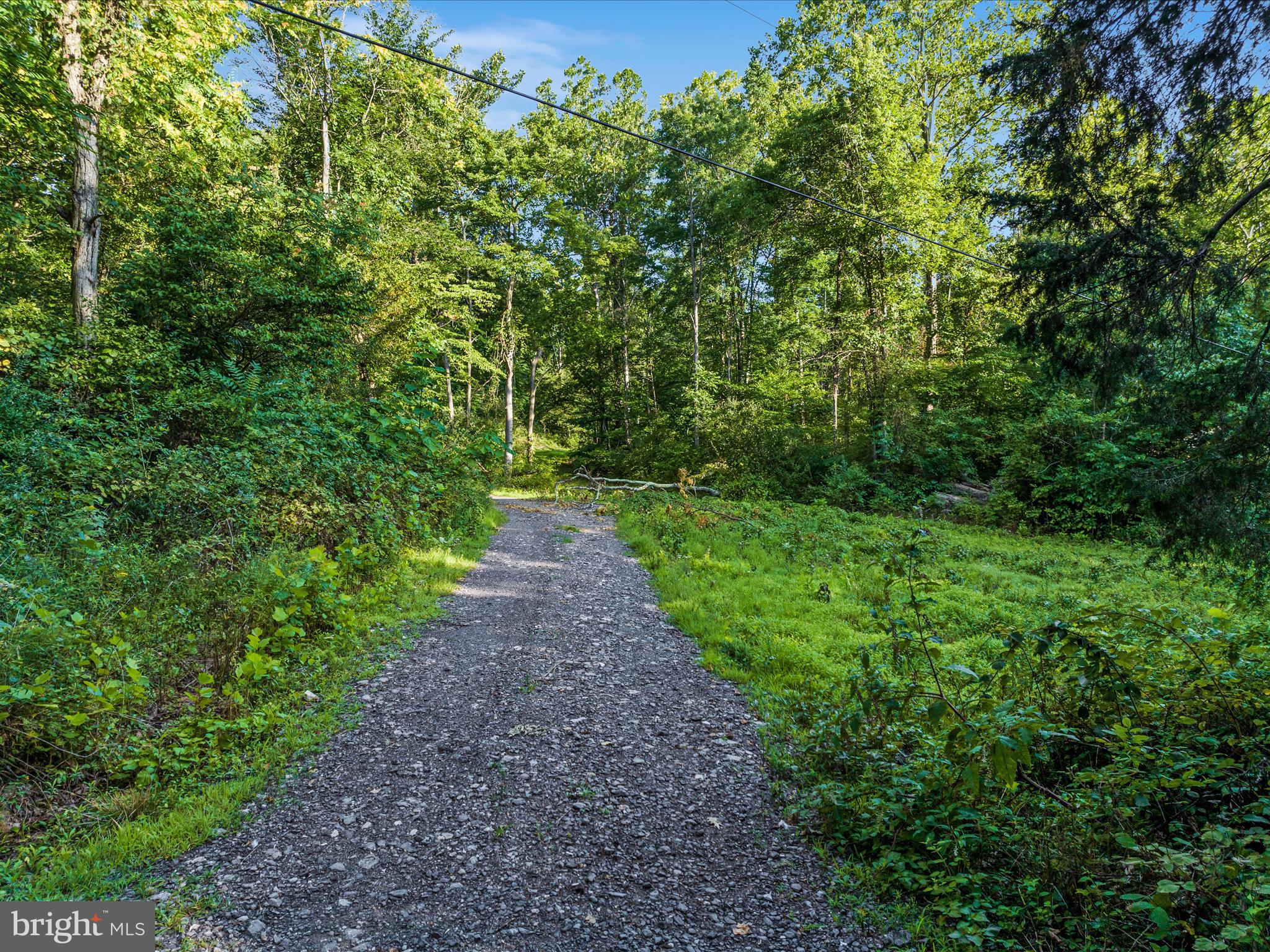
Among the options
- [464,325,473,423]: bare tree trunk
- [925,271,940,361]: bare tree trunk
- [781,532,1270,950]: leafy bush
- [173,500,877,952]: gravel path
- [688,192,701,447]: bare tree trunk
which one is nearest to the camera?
[781,532,1270,950]: leafy bush

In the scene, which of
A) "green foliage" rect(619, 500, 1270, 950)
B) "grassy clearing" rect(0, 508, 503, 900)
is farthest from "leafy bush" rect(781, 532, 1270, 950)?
"grassy clearing" rect(0, 508, 503, 900)

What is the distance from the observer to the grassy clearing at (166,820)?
252cm

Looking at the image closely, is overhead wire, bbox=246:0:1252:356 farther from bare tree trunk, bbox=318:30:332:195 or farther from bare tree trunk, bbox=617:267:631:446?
bare tree trunk, bbox=617:267:631:446

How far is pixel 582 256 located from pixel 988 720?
25.7 metres

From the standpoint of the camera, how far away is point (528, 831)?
10.3ft

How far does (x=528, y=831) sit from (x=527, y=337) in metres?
24.0

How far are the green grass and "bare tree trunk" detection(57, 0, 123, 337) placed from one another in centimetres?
992

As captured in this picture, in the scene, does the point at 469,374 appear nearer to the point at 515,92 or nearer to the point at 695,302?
the point at 695,302

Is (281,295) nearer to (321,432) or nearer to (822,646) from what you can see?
(321,432)

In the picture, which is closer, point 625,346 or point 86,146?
point 86,146

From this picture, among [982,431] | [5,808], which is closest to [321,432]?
[5,808]

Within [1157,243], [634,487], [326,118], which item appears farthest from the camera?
[634,487]

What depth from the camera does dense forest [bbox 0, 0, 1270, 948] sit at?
3.29m

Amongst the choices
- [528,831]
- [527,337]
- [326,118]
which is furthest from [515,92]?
[527,337]
